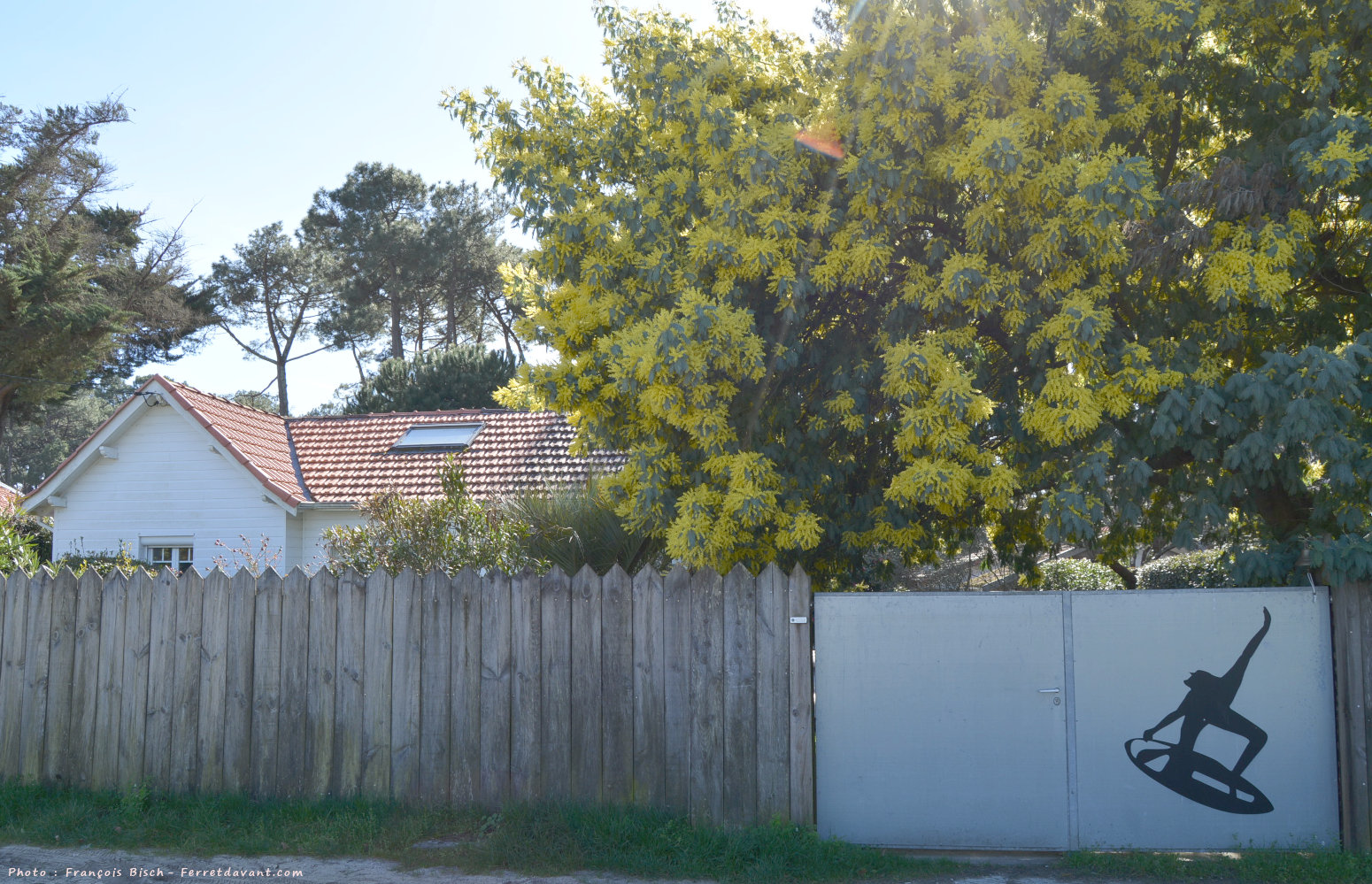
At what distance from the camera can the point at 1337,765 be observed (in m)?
6.48

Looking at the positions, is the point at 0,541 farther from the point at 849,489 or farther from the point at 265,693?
the point at 849,489

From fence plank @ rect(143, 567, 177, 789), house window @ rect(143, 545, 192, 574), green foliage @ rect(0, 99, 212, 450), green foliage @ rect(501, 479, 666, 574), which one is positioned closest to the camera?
fence plank @ rect(143, 567, 177, 789)

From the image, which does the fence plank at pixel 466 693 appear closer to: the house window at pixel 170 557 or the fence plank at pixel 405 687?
the fence plank at pixel 405 687

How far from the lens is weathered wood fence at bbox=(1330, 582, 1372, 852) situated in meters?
6.37

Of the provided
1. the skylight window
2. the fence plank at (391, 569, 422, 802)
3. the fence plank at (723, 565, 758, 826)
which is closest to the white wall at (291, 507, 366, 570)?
the skylight window

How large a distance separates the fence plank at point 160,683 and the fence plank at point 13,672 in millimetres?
1044

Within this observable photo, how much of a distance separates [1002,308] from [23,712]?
765 cm

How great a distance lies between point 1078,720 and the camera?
6633mm

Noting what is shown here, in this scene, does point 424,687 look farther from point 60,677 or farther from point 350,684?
point 60,677

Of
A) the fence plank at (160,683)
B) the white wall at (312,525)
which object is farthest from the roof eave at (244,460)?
the fence plank at (160,683)

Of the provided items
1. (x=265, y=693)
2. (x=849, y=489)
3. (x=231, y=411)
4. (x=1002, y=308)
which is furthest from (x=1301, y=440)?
(x=231, y=411)

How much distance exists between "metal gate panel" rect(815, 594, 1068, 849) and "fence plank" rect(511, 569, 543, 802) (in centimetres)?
189

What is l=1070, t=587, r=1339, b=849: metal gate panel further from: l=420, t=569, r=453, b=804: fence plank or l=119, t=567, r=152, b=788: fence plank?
l=119, t=567, r=152, b=788: fence plank

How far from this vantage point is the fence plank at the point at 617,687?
6.95 m
